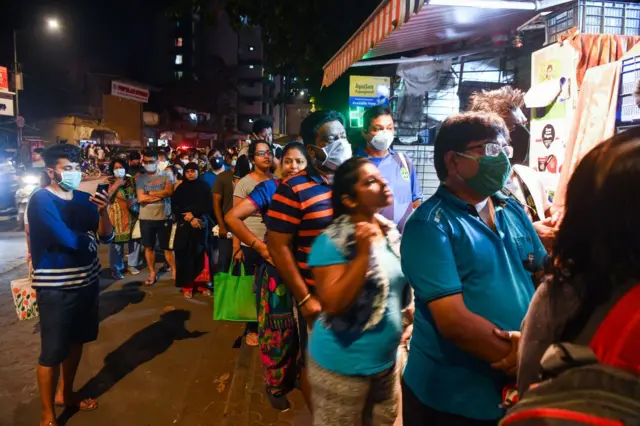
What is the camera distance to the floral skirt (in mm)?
3682

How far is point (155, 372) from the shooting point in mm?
4812

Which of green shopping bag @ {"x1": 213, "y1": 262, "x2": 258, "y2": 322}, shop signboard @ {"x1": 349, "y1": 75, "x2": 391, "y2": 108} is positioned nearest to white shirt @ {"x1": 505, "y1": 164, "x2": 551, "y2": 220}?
green shopping bag @ {"x1": 213, "y1": 262, "x2": 258, "y2": 322}

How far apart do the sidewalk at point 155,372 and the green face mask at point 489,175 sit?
266 centimetres

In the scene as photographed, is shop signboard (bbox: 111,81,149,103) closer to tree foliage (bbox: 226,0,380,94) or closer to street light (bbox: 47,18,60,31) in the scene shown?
street light (bbox: 47,18,60,31)

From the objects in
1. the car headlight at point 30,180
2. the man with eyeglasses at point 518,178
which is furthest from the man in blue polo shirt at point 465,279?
the car headlight at point 30,180

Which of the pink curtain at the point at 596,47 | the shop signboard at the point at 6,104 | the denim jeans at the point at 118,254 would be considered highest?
the shop signboard at the point at 6,104

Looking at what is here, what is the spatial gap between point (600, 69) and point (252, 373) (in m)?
3.93

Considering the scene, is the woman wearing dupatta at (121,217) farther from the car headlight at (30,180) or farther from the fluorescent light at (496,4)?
the car headlight at (30,180)

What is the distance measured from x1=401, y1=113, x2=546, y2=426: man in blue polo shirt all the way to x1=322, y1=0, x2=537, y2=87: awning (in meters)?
1.94

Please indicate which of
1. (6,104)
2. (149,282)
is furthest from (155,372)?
(6,104)

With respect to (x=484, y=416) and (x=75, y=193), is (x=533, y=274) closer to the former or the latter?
(x=484, y=416)

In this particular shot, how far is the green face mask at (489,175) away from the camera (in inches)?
76.4

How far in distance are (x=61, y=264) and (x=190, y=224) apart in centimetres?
347

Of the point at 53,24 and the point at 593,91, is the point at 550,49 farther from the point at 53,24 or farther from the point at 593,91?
the point at 53,24
